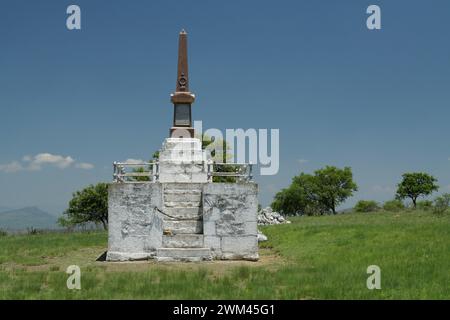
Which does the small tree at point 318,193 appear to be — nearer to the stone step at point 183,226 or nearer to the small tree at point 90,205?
the small tree at point 90,205

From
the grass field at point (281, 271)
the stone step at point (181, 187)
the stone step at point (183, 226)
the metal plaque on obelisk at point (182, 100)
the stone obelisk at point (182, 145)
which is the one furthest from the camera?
the metal plaque on obelisk at point (182, 100)

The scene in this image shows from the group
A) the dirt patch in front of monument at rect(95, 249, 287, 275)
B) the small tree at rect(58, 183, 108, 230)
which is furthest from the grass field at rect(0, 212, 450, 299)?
the small tree at rect(58, 183, 108, 230)

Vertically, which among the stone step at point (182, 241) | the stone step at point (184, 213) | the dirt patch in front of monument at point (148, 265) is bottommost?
the dirt patch in front of monument at point (148, 265)

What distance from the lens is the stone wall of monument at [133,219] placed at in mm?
19688

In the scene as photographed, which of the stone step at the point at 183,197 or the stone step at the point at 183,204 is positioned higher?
the stone step at the point at 183,197

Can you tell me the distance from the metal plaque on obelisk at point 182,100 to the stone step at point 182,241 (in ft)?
22.9

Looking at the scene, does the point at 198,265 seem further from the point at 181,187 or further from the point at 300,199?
the point at 300,199

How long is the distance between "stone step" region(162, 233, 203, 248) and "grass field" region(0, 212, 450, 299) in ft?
4.16

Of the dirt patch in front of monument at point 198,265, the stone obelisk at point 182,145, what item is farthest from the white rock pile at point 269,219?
the dirt patch in front of monument at point 198,265

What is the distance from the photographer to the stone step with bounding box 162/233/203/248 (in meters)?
19.6

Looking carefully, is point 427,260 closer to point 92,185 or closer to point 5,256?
point 5,256

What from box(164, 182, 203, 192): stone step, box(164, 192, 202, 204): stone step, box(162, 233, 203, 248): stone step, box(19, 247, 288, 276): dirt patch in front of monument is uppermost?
box(164, 182, 203, 192): stone step

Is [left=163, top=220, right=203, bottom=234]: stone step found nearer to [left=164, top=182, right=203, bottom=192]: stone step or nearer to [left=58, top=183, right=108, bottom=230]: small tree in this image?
[left=164, top=182, right=203, bottom=192]: stone step
